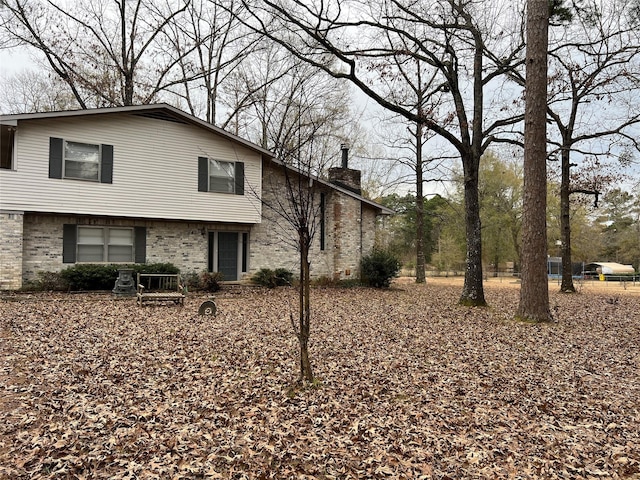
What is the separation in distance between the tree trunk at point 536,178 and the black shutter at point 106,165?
11931 mm

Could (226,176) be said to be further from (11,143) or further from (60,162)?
(11,143)

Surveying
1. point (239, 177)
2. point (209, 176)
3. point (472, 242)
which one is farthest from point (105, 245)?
point (472, 242)

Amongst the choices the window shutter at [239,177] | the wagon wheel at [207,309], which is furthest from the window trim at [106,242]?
the wagon wheel at [207,309]

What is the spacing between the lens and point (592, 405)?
4770 mm

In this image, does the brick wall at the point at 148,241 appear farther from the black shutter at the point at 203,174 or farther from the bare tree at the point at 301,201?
the bare tree at the point at 301,201

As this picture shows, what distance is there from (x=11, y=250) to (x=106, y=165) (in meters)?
3.60

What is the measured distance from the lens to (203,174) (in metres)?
15.1

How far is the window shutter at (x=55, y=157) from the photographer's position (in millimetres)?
12742

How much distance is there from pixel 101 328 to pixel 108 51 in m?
17.4

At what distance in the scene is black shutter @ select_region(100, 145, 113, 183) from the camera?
43.9 ft

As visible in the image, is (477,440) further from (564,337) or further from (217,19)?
(217,19)

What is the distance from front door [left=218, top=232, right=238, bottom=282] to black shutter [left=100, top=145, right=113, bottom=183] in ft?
14.5

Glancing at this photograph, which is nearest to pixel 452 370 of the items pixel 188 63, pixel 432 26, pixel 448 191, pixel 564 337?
pixel 564 337

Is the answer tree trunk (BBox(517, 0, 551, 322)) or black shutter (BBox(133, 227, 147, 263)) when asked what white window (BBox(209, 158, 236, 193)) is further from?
tree trunk (BBox(517, 0, 551, 322))
